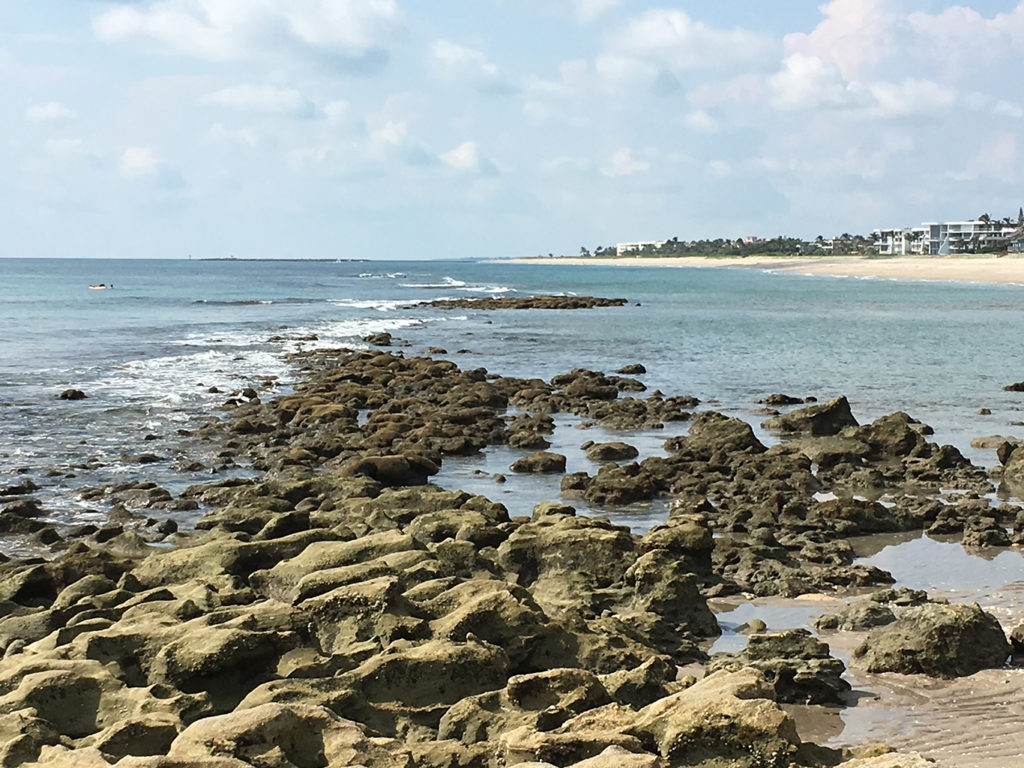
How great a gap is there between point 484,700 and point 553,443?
632 inches

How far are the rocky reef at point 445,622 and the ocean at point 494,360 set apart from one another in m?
2.30

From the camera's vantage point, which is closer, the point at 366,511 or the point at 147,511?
the point at 366,511

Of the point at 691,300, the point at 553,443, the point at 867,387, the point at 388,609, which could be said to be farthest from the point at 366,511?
the point at 691,300

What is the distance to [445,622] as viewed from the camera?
9.22 metres

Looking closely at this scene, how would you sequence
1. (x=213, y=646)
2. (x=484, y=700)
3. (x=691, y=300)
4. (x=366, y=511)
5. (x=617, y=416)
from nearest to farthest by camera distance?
(x=484, y=700)
(x=213, y=646)
(x=366, y=511)
(x=617, y=416)
(x=691, y=300)

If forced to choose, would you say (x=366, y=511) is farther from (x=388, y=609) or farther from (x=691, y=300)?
(x=691, y=300)

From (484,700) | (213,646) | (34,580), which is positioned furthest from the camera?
(34,580)

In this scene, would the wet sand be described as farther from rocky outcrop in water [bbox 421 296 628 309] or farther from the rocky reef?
rocky outcrop in water [bbox 421 296 628 309]

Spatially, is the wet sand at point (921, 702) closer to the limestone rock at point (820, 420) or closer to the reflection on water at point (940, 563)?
the reflection on water at point (940, 563)

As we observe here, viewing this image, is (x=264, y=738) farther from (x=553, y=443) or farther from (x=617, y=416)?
(x=617, y=416)

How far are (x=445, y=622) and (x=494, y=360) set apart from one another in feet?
114

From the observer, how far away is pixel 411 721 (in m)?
8.18

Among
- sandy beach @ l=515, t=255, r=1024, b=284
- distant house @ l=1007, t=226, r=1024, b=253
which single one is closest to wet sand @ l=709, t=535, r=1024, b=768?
sandy beach @ l=515, t=255, r=1024, b=284

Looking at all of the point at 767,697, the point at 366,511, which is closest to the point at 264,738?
the point at 767,697
